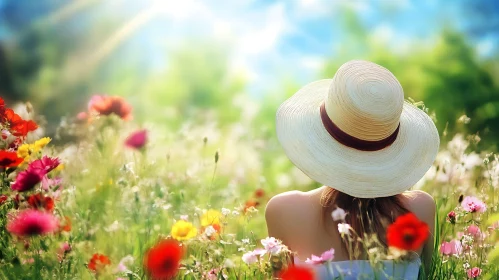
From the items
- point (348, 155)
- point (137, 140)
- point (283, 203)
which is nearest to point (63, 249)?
point (283, 203)

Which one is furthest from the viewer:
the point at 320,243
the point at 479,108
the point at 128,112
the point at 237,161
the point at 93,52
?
the point at 93,52

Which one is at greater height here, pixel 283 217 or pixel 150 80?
pixel 283 217

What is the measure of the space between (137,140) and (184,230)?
0.77 meters

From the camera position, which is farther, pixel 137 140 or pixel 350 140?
pixel 137 140

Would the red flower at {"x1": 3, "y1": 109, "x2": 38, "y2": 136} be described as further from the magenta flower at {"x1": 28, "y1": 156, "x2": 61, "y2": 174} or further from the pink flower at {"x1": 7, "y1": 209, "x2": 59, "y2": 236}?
the pink flower at {"x1": 7, "y1": 209, "x2": 59, "y2": 236}

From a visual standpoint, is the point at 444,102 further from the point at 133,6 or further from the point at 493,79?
the point at 133,6

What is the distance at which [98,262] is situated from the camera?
1.98m

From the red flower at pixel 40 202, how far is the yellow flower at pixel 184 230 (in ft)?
1.33

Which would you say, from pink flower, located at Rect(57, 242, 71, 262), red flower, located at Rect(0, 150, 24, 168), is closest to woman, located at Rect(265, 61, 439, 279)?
pink flower, located at Rect(57, 242, 71, 262)

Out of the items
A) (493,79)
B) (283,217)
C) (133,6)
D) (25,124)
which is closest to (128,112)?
(25,124)

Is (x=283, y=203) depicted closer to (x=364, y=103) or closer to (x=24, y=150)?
(x=364, y=103)

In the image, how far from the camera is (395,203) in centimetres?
224

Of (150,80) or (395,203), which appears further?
(150,80)

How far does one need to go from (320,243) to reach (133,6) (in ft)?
Result: 56.7
